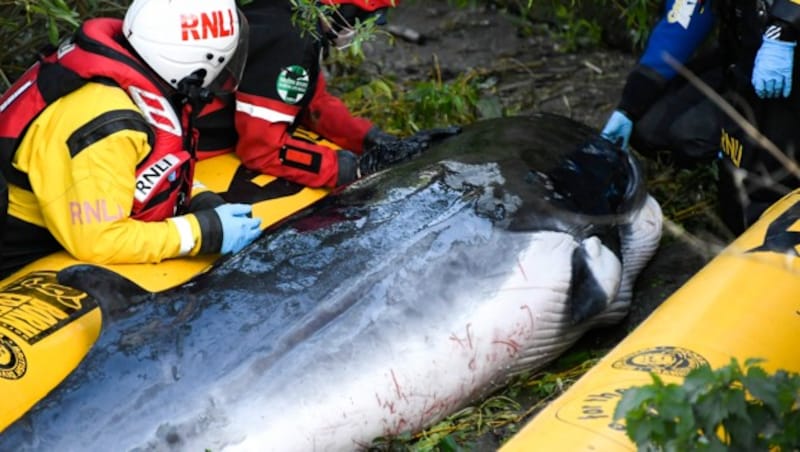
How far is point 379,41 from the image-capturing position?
746 centimetres

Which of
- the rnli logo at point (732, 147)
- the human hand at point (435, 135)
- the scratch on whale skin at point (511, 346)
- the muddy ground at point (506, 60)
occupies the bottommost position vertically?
the muddy ground at point (506, 60)

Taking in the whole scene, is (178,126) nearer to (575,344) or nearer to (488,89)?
(575,344)

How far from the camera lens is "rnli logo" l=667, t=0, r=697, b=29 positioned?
529 centimetres

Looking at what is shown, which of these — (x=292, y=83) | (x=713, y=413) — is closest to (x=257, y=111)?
(x=292, y=83)

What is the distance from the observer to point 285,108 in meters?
4.89

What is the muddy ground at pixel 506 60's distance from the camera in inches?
262

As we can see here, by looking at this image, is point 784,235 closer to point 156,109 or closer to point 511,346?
point 511,346

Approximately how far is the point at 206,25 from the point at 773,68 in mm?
2039

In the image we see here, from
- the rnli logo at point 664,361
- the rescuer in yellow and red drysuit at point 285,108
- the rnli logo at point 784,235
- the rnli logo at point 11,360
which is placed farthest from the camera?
the rescuer in yellow and red drysuit at point 285,108

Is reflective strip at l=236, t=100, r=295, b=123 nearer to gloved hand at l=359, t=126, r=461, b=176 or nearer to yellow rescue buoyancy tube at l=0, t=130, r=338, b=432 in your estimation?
gloved hand at l=359, t=126, r=461, b=176

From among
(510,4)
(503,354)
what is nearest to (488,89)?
(510,4)

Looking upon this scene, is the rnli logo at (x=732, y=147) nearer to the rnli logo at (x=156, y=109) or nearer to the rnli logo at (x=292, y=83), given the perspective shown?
the rnli logo at (x=292, y=83)

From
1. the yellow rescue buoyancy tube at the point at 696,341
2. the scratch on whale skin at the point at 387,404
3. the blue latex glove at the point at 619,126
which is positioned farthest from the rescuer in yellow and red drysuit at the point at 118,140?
the blue latex glove at the point at 619,126

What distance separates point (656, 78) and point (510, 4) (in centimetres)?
257
